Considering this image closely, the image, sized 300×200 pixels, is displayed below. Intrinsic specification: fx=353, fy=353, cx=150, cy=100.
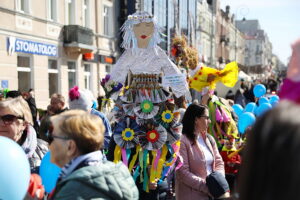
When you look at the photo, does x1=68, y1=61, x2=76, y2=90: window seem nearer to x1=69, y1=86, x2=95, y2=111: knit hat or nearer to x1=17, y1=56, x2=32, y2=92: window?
x1=17, y1=56, x2=32, y2=92: window

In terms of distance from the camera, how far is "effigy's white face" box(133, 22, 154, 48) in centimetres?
391

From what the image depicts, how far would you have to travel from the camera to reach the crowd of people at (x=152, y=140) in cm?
92

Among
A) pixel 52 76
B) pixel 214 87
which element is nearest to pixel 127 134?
pixel 214 87

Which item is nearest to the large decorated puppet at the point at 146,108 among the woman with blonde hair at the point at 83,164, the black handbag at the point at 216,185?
the black handbag at the point at 216,185

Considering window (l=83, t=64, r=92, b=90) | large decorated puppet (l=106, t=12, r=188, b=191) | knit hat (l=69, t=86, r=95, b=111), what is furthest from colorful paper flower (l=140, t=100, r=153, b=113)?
window (l=83, t=64, r=92, b=90)

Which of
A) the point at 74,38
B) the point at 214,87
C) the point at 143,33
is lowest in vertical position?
the point at 214,87

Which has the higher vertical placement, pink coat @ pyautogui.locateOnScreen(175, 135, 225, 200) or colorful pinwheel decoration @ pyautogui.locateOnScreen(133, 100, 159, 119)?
colorful pinwheel decoration @ pyautogui.locateOnScreen(133, 100, 159, 119)

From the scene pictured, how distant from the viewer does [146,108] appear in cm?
353

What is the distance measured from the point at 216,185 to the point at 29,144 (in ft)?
5.16

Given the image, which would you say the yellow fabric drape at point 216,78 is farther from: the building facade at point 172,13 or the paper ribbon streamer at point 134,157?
the paper ribbon streamer at point 134,157

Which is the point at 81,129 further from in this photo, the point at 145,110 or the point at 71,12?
the point at 71,12

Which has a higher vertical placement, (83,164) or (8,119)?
(8,119)

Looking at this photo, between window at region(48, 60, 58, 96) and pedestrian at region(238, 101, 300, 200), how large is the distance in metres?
12.8

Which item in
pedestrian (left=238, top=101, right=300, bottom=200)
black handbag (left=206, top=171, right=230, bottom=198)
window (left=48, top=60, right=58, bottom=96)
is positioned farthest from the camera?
window (left=48, top=60, right=58, bottom=96)
